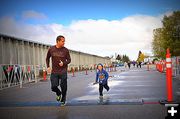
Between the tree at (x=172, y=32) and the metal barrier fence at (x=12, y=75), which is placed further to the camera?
the tree at (x=172, y=32)

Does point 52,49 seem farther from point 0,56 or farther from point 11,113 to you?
point 0,56

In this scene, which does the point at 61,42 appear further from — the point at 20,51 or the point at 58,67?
the point at 20,51

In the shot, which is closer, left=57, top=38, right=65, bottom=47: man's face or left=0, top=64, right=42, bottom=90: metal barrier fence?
left=57, top=38, right=65, bottom=47: man's face

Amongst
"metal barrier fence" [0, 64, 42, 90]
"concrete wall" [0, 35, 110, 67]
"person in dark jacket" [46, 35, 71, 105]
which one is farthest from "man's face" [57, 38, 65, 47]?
"concrete wall" [0, 35, 110, 67]

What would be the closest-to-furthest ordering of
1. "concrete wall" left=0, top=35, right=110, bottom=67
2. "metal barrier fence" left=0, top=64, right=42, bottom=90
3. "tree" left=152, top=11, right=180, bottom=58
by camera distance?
1. "metal barrier fence" left=0, top=64, right=42, bottom=90
2. "concrete wall" left=0, top=35, right=110, bottom=67
3. "tree" left=152, top=11, right=180, bottom=58

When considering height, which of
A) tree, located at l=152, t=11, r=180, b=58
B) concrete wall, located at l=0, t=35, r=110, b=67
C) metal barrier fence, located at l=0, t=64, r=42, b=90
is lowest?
metal barrier fence, located at l=0, t=64, r=42, b=90

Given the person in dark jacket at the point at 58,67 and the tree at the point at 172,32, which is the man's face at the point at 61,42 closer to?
the person in dark jacket at the point at 58,67

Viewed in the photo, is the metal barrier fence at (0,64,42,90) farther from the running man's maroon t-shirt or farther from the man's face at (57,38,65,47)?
the man's face at (57,38,65,47)

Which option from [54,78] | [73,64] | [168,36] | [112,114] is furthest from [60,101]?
[73,64]

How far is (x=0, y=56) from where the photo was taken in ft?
76.4

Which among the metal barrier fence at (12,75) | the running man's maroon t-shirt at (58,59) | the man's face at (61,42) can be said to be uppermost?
the man's face at (61,42)

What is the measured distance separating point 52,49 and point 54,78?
825 mm

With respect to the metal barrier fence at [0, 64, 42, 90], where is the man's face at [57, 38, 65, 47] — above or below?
above

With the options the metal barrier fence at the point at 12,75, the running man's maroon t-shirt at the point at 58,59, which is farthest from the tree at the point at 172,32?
the running man's maroon t-shirt at the point at 58,59
